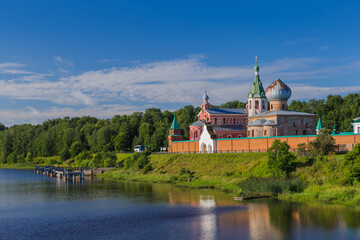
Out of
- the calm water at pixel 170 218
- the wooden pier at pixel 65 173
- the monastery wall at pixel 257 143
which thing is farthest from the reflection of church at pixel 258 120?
the calm water at pixel 170 218

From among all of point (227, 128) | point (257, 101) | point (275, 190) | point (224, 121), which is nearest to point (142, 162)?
point (227, 128)

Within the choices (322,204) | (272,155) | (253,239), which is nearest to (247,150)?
(272,155)

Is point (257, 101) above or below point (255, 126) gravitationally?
above

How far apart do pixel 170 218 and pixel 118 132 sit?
8957 cm

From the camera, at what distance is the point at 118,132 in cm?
12338

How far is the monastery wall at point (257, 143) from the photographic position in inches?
2087

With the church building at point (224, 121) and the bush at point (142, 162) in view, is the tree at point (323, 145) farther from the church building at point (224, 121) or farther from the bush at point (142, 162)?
the bush at point (142, 162)

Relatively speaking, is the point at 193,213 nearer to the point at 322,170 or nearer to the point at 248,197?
the point at 248,197

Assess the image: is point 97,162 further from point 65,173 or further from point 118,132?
point 118,132

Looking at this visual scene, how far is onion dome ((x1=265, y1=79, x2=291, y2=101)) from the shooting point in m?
74.8

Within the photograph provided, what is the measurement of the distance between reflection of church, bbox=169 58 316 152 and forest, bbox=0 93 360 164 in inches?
651

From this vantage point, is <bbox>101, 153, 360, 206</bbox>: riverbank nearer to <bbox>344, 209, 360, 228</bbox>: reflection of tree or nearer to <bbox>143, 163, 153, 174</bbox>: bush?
<bbox>143, 163, 153, 174</bbox>: bush

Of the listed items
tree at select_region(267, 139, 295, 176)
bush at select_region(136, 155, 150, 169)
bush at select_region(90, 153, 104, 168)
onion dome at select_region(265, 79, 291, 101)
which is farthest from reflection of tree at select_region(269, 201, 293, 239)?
bush at select_region(90, 153, 104, 168)

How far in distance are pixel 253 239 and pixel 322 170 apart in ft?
64.9
